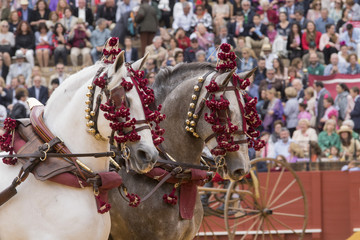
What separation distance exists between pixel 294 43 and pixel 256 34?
93cm

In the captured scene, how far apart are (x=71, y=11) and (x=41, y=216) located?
604 inches

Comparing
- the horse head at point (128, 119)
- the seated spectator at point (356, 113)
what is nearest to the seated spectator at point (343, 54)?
the seated spectator at point (356, 113)

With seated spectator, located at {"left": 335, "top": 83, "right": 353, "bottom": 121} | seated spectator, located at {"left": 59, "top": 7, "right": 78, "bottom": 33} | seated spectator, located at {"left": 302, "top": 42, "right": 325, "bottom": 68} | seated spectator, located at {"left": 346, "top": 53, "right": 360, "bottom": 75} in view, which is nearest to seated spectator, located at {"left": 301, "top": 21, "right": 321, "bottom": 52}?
seated spectator, located at {"left": 302, "top": 42, "right": 325, "bottom": 68}

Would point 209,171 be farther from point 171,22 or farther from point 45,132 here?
point 171,22

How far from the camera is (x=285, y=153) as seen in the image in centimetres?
1461

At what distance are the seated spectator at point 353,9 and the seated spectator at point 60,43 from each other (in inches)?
253

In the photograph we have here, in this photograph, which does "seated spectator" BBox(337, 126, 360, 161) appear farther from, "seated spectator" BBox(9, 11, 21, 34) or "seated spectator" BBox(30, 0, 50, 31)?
"seated spectator" BBox(9, 11, 21, 34)

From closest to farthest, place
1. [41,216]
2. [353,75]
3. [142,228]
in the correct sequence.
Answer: [41,216]
[142,228]
[353,75]

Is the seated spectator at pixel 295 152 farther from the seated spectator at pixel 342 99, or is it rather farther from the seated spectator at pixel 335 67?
the seated spectator at pixel 335 67

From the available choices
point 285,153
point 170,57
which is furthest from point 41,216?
point 170,57

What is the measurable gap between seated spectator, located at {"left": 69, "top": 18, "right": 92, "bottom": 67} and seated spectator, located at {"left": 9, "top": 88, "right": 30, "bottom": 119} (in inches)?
130

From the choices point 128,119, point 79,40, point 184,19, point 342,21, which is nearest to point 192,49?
point 184,19

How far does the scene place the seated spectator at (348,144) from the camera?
1423cm

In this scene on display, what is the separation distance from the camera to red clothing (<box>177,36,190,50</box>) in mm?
19141
